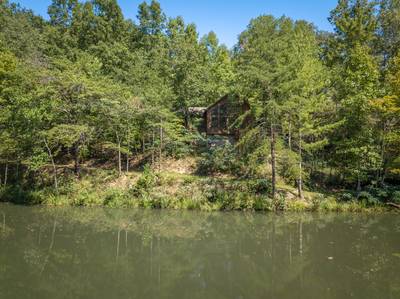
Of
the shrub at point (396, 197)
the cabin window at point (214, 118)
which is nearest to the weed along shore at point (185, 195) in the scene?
the shrub at point (396, 197)

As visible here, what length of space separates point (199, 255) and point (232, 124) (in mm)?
11429

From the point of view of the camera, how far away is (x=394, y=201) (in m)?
20.3

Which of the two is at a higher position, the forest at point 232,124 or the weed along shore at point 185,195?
the forest at point 232,124

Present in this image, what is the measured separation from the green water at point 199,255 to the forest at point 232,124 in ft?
10.2

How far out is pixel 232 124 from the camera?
22.3 meters

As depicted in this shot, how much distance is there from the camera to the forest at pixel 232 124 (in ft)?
67.8

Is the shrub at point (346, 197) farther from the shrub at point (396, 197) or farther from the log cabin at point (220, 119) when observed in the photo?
the log cabin at point (220, 119)

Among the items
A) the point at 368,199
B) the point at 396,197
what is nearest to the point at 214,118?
the point at 368,199

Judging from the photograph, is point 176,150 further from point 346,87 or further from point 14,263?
point 14,263

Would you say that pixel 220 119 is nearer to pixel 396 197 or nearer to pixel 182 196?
pixel 182 196

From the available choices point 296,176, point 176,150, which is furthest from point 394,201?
point 176,150

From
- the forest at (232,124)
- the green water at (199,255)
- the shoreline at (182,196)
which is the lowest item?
the green water at (199,255)

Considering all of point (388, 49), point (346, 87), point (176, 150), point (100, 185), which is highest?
point (388, 49)

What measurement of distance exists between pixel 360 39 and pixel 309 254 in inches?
969
